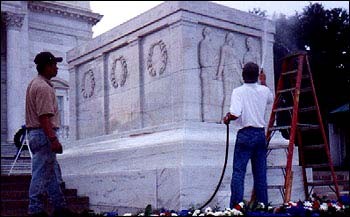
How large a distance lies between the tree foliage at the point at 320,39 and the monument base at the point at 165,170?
4.70 m

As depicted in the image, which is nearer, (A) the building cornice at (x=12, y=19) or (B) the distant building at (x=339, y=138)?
(B) the distant building at (x=339, y=138)

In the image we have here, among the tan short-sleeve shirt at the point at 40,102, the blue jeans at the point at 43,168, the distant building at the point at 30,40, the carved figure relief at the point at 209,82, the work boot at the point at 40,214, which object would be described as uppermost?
the distant building at the point at 30,40

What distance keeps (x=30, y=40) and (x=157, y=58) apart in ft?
71.1

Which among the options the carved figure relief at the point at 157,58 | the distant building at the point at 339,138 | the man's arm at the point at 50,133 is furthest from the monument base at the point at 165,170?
the distant building at the point at 339,138

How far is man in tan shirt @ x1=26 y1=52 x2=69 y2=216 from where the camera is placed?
18.6 feet

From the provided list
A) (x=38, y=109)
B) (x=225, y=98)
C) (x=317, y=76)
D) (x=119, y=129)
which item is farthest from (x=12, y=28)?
(x=38, y=109)


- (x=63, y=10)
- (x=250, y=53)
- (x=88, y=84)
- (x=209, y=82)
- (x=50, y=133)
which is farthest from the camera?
(x=63, y=10)

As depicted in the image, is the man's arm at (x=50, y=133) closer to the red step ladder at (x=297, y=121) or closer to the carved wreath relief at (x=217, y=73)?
the red step ladder at (x=297, y=121)

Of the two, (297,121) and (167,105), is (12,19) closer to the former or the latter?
(167,105)

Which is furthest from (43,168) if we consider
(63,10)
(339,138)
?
(63,10)

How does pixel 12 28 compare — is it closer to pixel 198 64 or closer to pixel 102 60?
pixel 102 60

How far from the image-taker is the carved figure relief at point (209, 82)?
8.42m

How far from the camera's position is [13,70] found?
26906 mm

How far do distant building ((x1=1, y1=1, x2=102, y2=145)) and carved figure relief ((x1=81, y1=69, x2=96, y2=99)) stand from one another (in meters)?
15.5
